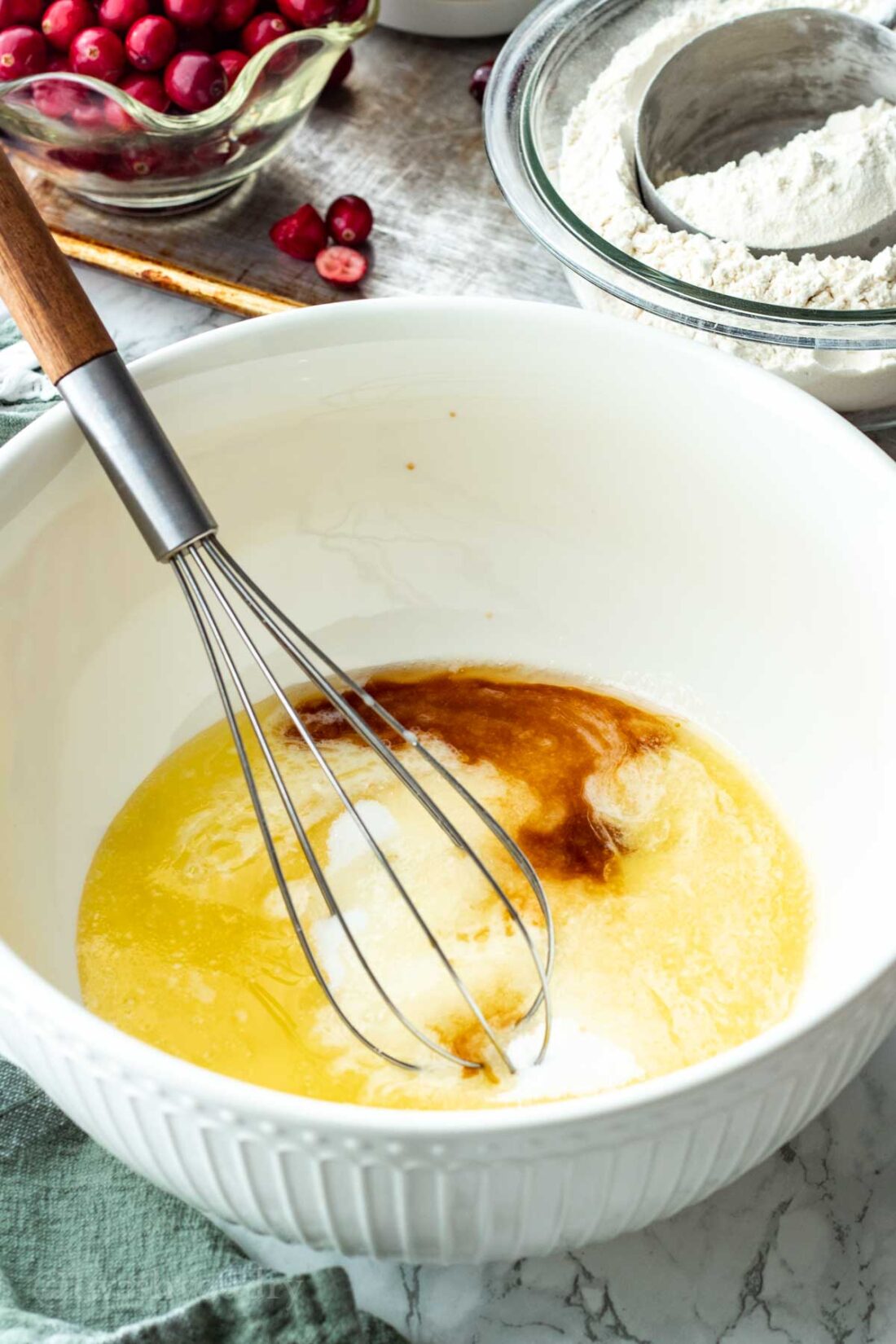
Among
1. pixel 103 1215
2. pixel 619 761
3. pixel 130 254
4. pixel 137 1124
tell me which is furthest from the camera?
pixel 130 254

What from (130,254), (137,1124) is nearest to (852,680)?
(137,1124)

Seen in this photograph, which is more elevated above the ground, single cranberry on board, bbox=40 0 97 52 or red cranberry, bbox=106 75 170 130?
single cranberry on board, bbox=40 0 97 52

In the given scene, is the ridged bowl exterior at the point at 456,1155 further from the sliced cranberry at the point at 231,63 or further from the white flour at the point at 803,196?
the sliced cranberry at the point at 231,63

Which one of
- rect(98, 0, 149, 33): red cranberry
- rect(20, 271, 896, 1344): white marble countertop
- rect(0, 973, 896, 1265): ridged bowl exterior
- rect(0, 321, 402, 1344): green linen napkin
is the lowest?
rect(20, 271, 896, 1344): white marble countertop

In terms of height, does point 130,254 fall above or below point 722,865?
above

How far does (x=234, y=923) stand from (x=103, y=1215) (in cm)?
12

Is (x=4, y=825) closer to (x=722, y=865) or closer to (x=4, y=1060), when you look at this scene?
(x=4, y=1060)

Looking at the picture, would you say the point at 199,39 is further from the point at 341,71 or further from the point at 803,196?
the point at 803,196

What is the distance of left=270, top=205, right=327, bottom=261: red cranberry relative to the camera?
859 mm

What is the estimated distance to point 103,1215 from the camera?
55 centimetres

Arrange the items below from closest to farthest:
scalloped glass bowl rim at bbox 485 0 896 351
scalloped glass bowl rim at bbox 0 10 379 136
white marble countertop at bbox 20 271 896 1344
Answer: white marble countertop at bbox 20 271 896 1344 < scalloped glass bowl rim at bbox 485 0 896 351 < scalloped glass bowl rim at bbox 0 10 379 136

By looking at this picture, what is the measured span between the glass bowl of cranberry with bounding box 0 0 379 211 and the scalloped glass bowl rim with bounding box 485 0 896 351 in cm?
11

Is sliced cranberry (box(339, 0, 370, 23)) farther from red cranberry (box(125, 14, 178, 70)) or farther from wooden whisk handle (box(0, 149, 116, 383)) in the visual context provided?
wooden whisk handle (box(0, 149, 116, 383))

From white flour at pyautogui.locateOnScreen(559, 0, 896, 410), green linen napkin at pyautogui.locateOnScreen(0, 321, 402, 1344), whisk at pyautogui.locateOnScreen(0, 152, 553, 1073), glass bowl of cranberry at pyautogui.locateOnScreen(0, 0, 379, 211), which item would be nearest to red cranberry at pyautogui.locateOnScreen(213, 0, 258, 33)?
glass bowl of cranberry at pyautogui.locateOnScreen(0, 0, 379, 211)
